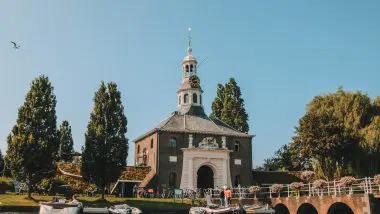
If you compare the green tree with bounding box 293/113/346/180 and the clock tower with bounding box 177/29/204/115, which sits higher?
the clock tower with bounding box 177/29/204/115

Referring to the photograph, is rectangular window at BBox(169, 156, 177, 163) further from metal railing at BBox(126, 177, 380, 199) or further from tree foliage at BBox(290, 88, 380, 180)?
tree foliage at BBox(290, 88, 380, 180)

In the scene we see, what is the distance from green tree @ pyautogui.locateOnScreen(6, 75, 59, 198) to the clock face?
2300cm

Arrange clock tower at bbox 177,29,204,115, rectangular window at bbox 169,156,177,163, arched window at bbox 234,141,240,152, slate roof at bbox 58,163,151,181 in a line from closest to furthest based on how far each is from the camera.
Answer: slate roof at bbox 58,163,151,181, rectangular window at bbox 169,156,177,163, arched window at bbox 234,141,240,152, clock tower at bbox 177,29,204,115

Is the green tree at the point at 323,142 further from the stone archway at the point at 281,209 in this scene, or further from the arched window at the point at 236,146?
the arched window at the point at 236,146

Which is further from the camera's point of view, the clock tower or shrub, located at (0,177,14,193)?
the clock tower

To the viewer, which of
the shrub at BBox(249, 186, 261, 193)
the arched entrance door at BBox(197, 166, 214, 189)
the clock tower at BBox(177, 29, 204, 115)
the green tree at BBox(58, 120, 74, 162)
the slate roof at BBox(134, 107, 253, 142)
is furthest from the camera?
the green tree at BBox(58, 120, 74, 162)

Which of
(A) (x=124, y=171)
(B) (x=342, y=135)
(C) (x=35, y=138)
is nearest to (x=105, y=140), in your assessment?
(C) (x=35, y=138)

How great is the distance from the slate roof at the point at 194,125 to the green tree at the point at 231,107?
737 cm

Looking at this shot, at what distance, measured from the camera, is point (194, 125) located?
177 ft

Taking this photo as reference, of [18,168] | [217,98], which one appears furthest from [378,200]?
[217,98]

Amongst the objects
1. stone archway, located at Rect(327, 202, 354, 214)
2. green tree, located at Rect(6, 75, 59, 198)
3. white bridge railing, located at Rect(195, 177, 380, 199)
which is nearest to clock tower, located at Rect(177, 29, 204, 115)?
white bridge railing, located at Rect(195, 177, 380, 199)

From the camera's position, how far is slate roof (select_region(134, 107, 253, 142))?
5228cm

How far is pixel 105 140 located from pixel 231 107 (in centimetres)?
2914

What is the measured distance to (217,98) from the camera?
222 feet
